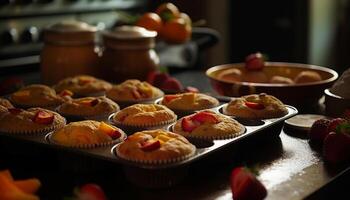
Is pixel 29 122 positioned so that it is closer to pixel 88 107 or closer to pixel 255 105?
pixel 88 107

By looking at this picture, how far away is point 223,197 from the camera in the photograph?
105 centimetres

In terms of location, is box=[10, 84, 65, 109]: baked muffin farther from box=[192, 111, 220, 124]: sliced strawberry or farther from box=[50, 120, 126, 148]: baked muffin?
box=[192, 111, 220, 124]: sliced strawberry

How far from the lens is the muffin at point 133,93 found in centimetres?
165

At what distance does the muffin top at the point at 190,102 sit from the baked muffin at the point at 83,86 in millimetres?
281

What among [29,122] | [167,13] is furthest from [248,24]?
[29,122]

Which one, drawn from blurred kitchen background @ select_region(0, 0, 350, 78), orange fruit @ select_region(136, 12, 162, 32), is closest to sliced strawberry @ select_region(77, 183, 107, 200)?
orange fruit @ select_region(136, 12, 162, 32)

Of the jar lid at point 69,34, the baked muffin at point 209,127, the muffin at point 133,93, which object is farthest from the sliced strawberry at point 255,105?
the jar lid at point 69,34

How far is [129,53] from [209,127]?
2.46 feet

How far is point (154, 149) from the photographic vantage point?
109 cm

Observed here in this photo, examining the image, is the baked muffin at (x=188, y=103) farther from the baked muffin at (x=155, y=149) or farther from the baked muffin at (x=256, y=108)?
the baked muffin at (x=155, y=149)

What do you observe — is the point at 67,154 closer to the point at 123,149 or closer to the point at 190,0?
the point at 123,149

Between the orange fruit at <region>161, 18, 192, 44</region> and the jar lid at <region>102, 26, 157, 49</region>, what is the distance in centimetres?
22

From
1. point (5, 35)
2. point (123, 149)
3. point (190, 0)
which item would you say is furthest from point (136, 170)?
point (190, 0)

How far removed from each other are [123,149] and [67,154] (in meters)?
0.16
